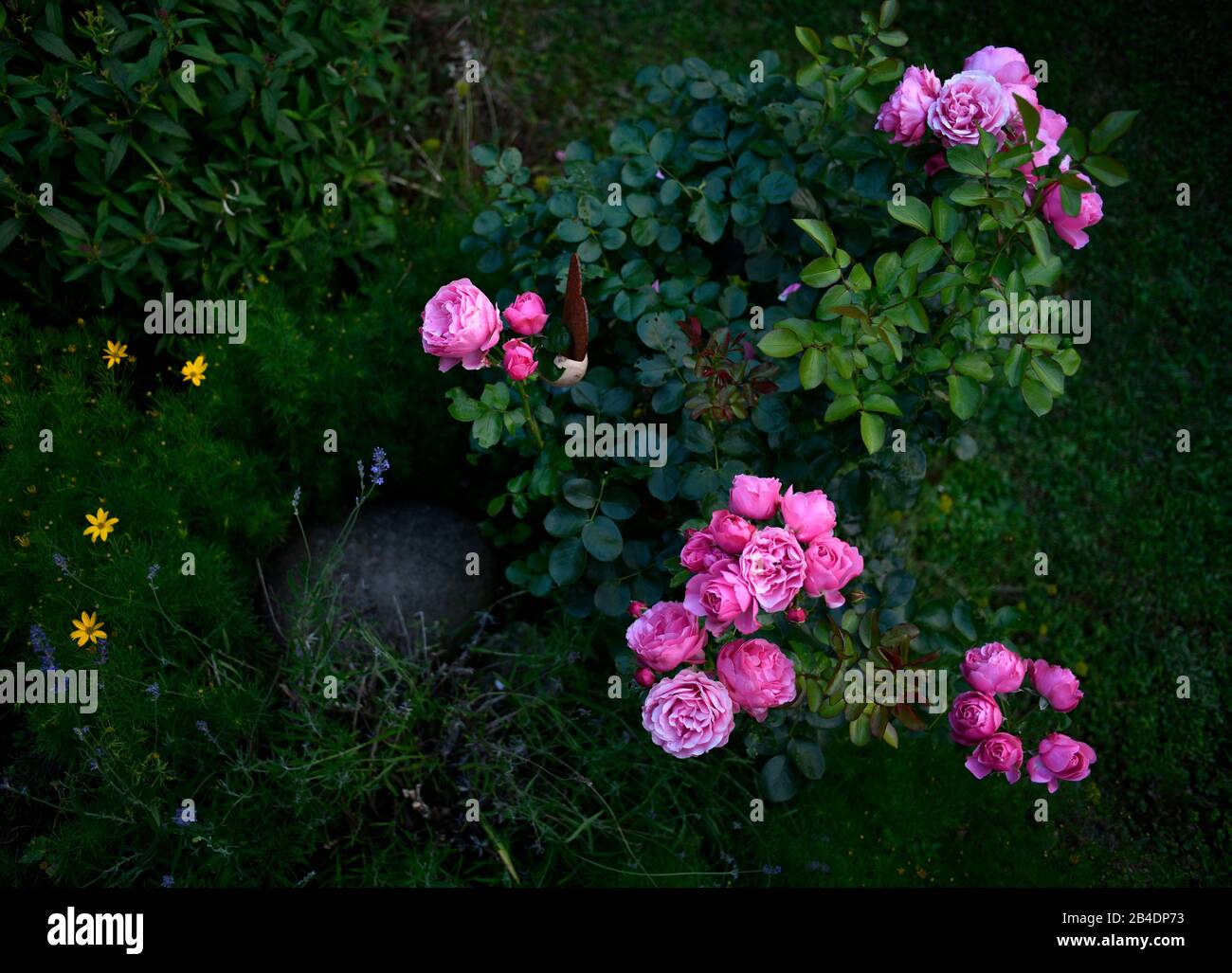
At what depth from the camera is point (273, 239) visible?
3496 mm

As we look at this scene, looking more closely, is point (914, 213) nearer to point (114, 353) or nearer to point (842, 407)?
point (842, 407)

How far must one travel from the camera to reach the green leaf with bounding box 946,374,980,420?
7.58 ft

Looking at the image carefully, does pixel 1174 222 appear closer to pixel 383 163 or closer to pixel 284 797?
pixel 383 163

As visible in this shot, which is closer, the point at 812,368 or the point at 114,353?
the point at 812,368

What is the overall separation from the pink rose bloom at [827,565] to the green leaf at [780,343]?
473mm

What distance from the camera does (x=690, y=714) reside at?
2.07 m

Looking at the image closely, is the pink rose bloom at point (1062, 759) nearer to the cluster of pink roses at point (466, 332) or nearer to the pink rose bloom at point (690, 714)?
the pink rose bloom at point (690, 714)

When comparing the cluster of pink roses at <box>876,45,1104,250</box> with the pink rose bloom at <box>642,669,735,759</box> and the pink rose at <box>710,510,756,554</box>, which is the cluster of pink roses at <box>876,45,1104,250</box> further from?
the pink rose bloom at <box>642,669,735,759</box>

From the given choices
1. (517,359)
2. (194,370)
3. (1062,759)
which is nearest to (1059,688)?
(1062,759)

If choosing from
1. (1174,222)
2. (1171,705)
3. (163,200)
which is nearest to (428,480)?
(163,200)

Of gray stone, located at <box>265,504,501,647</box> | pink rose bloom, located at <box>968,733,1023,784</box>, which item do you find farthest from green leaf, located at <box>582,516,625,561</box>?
pink rose bloom, located at <box>968,733,1023,784</box>

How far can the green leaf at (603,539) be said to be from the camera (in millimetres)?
2523

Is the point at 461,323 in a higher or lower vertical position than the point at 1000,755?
higher

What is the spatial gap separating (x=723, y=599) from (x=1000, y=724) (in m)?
0.82
